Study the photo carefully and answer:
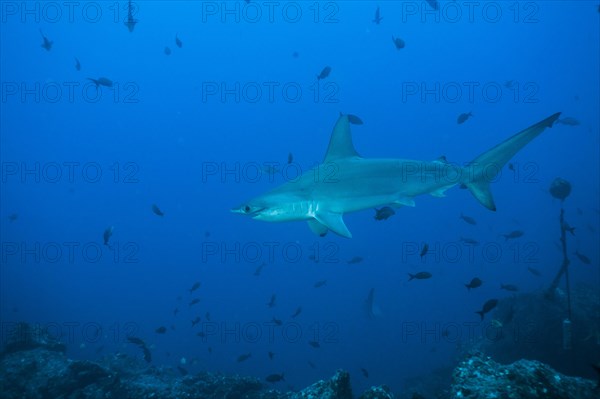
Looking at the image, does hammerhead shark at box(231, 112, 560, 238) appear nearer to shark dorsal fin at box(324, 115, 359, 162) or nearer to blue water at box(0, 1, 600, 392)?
shark dorsal fin at box(324, 115, 359, 162)

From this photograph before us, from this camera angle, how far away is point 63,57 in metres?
86.4

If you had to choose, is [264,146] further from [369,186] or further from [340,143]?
[369,186]

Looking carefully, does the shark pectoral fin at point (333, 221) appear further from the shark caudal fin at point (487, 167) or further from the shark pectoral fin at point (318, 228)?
the shark caudal fin at point (487, 167)

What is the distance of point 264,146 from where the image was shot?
341ft

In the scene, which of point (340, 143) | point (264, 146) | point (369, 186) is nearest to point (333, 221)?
point (369, 186)

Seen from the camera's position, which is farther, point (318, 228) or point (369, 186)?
point (318, 228)

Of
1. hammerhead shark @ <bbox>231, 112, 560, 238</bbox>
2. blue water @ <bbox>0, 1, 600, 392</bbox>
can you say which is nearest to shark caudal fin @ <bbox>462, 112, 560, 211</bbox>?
hammerhead shark @ <bbox>231, 112, 560, 238</bbox>

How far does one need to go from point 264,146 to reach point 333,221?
329ft

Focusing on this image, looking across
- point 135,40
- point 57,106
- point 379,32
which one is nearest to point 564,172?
point 379,32

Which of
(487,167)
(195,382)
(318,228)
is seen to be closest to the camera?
(487,167)

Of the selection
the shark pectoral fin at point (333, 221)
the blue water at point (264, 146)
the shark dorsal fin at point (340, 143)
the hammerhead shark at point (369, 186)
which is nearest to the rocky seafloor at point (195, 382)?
the shark pectoral fin at point (333, 221)

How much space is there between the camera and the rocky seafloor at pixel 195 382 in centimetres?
333

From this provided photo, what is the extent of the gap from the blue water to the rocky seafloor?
27.2 metres

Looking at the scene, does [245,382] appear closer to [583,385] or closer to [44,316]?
[583,385]
